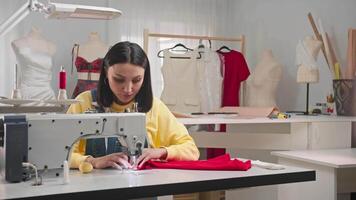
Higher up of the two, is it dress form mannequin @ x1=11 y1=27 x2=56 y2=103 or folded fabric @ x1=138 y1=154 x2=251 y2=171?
dress form mannequin @ x1=11 y1=27 x2=56 y2=103

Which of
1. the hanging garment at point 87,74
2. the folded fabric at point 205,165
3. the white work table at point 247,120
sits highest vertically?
A: the hanging garment at point 87,74

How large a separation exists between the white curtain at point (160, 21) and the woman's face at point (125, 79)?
8.67 feet

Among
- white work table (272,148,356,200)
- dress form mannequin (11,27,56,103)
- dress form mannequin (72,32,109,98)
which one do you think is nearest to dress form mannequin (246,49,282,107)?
white work table (272,148,356,200)

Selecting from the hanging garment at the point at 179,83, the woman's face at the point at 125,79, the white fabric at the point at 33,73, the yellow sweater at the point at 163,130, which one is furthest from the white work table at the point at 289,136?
the white fabric at the point at 33,73

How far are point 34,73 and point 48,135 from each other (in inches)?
91.4

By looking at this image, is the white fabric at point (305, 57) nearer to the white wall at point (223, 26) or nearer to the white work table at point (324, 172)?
the white wall at point (223, 26)

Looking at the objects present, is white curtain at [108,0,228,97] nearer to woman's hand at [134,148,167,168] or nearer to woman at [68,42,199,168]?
woman at [68,42,199,168]

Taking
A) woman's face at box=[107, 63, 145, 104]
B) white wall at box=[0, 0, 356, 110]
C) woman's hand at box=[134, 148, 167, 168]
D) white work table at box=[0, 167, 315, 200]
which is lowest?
white work table at box=[0, 167, 315, 200]

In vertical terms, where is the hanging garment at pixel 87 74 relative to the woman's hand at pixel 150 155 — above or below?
above

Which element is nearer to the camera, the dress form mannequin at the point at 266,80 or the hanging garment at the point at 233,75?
the dress form mannequin at the point at 266,80

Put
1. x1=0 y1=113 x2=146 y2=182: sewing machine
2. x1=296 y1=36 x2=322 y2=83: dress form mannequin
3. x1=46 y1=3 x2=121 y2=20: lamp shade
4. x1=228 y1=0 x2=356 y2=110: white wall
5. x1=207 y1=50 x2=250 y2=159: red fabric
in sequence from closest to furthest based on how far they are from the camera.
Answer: x1=0 y1=113 x2=146 y2=182: sewing machine → x1=46 y1=3 x2=121 y2=20: lamp shade → x1=296 y1=36 x2=322 y2=83: dress form mannequin → x1=228 y1=0 x2=356 y2=110: white wall → x1=207 y1=50 x2=250 y2=159: red fabric

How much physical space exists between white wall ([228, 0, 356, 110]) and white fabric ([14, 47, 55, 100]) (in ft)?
6.55

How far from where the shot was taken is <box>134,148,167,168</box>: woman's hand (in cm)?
175

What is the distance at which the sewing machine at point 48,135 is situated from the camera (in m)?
1.53
